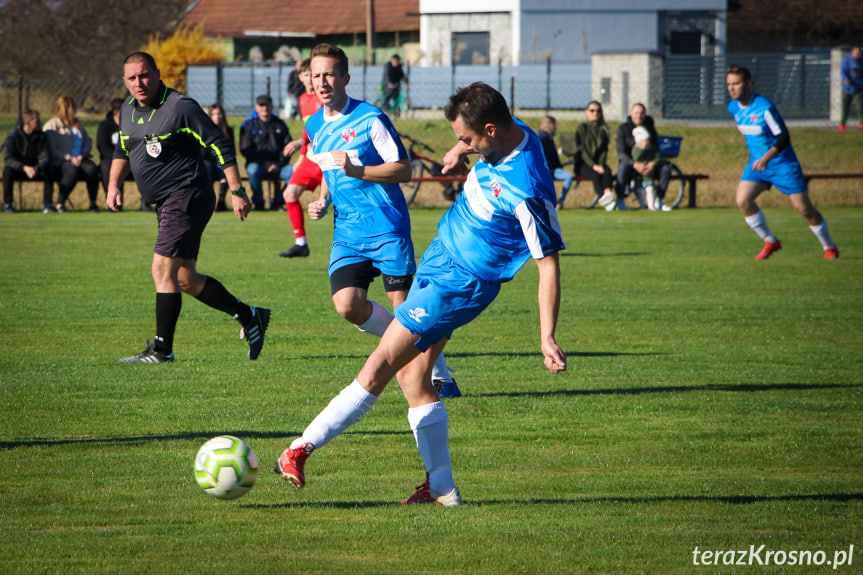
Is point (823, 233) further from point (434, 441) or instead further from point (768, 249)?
point (434, 441)

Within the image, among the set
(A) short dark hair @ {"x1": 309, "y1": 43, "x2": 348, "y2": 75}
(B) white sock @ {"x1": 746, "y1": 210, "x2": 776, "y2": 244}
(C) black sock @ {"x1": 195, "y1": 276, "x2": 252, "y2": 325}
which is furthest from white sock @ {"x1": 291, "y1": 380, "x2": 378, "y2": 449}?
(B) white sock @ {"x1": 746, "y1": 210, "x2": 776, "y2": 244}

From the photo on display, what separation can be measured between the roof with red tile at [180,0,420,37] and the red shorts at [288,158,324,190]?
39082 millimetres

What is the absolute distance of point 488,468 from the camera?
5.24 m

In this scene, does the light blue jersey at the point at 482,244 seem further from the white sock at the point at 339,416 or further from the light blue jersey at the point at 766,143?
the light blue jersey at the point at 766,143

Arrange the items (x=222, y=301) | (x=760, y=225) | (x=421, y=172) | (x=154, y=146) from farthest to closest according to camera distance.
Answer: (x=421, y=172), (x=760, y=225), (x=222, y=301), (x=154, y=146)

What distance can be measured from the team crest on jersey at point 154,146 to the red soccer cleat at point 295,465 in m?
3.76

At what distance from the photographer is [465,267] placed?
4484 mm

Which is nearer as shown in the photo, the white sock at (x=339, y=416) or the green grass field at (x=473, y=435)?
the green grass field at (x=473, y=435)

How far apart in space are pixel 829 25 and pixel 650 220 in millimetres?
34334

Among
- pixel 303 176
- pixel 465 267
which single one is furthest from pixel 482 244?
pixel 303 176

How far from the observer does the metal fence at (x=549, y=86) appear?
33406 millimetres

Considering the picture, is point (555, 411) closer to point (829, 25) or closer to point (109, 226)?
point (109, 226)

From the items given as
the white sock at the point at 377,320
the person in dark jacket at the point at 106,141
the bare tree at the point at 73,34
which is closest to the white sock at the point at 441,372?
the white sock at the point at 377,320

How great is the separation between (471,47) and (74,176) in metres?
28.0
